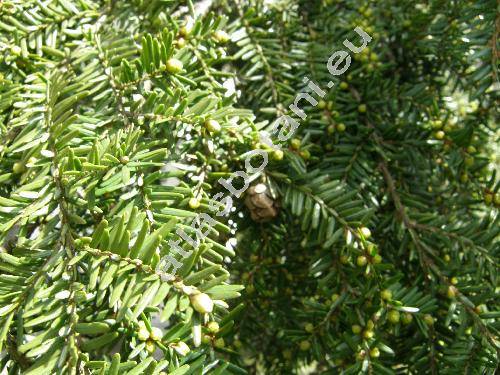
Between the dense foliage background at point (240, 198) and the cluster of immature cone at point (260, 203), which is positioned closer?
the dense foliage background at point (240, 198)

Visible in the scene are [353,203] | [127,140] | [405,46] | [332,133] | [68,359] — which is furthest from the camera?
[405,46]

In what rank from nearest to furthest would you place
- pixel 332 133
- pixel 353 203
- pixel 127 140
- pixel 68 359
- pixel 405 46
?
1. pixel 68 359
2. pixel 127 140
3. pixel 353 203
4. pixel 332 133
5. pixel 405 46

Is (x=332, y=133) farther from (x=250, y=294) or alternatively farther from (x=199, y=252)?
(x=199, y=252)

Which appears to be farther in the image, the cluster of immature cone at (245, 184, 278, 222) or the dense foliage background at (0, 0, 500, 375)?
the cluster of immature cone at (245, 184, 278, 222)

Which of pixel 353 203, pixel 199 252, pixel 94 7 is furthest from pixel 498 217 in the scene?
pixel 94 7
